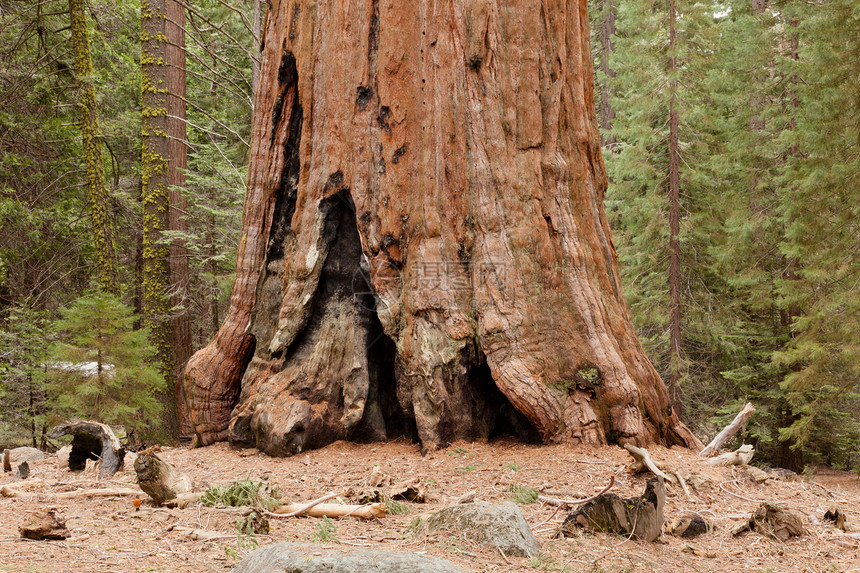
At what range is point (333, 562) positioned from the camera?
246 cm

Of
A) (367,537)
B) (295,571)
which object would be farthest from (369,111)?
(295,571)

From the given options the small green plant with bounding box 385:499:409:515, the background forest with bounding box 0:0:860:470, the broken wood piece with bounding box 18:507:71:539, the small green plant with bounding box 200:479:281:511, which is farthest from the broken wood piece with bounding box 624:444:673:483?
the background forest with bounding box 0:0:860:470

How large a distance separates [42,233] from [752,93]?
15456 mm

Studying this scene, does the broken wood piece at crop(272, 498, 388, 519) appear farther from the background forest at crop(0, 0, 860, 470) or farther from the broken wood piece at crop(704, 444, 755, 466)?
the background forest at crop(0, 0, 860, 470)

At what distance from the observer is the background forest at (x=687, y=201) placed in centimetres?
1014

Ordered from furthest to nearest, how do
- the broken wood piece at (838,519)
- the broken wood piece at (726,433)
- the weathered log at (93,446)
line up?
1. the broken wood piece at (726,433)
2. the weathered log at (93,446)
3. the broken wood piece at (838,519)

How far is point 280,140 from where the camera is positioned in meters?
6.61

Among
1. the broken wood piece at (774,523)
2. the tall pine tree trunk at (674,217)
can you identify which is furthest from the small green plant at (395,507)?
the tall pine tree trunk at (674,217)

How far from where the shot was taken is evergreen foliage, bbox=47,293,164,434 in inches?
307

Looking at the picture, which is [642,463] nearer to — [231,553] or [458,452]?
[458,452]

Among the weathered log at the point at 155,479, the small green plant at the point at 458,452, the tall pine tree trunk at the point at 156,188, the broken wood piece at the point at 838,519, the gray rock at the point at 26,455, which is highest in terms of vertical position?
the tall pine tree trunk at the point at 156,188

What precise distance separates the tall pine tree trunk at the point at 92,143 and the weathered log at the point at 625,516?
8926 mm

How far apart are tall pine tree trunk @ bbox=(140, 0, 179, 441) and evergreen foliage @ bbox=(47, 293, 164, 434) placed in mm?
1625

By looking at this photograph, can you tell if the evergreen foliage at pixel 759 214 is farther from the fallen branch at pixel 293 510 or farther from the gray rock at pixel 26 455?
the gray rock at pixel 26 455
